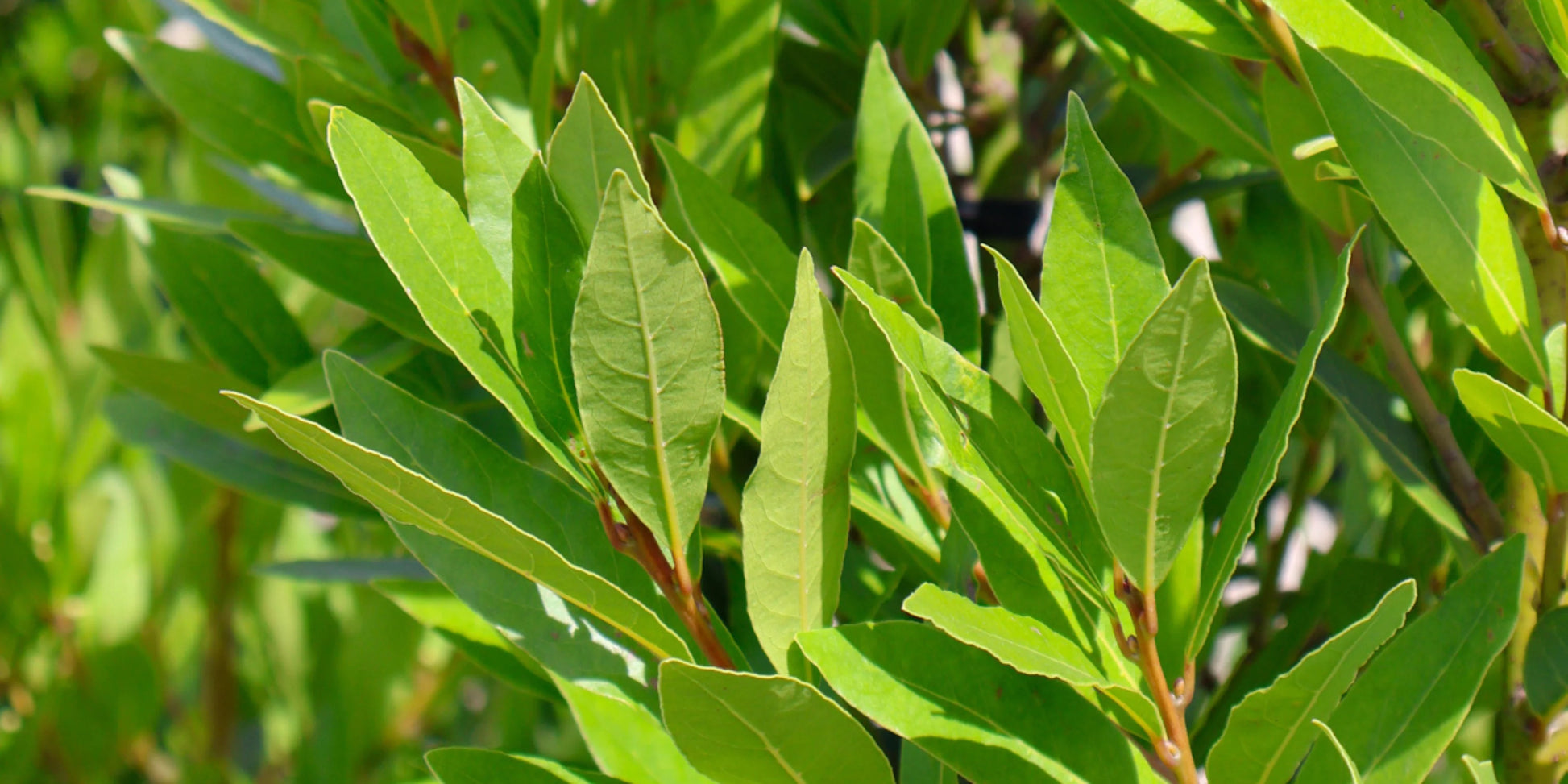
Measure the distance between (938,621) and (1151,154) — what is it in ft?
1.77

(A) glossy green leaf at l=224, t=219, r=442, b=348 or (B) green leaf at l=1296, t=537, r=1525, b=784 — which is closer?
(B) green leaf at l=1296, t=537, r=1525, b=784

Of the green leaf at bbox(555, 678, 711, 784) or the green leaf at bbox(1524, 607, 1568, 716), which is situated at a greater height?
the green leaf at bbox(1524, 607, 1568, 716)

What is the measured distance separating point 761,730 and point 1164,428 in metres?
0.15

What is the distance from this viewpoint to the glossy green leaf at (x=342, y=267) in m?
0.54

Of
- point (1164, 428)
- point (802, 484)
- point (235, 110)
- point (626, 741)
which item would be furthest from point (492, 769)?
point (235, 110)

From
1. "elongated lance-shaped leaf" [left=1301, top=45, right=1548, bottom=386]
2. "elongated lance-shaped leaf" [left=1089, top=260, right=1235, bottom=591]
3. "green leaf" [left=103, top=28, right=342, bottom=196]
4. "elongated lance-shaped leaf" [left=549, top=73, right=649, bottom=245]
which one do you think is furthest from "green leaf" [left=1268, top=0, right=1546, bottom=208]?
"green leaf" [left=103, top=28, right=342, bottom=196]

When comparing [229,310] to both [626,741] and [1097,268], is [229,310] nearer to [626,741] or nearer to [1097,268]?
[626,741]

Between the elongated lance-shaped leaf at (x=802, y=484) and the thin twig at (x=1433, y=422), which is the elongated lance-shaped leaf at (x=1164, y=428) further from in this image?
the thin twig at (x=1433, y=422)

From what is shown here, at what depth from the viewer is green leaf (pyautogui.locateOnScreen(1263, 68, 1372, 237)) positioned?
1.59 feet

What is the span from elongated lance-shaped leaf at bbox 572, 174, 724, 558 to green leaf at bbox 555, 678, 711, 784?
10 cm

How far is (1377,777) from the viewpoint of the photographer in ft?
1.33

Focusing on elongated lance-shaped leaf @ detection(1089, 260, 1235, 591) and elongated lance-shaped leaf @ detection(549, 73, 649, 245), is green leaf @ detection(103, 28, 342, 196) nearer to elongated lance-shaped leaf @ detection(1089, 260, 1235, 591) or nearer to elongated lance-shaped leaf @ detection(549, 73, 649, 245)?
elongated lance-shaped leaf @ detection(549, 73, 649, 245)

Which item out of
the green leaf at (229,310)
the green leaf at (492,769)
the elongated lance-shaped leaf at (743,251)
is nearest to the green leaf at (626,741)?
the green leaf at (492,769)

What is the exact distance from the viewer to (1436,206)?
422mm
